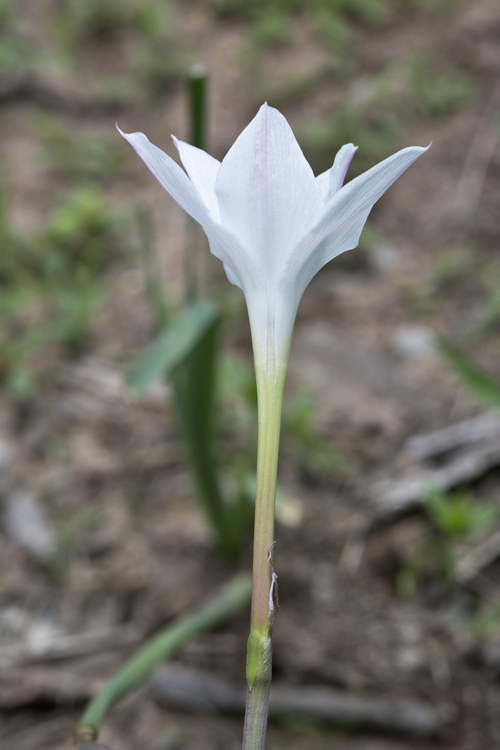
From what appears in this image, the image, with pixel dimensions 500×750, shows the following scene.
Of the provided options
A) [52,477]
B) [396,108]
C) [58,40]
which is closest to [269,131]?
[52,477]

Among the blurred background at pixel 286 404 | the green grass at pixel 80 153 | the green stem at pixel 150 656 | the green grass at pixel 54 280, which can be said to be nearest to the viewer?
the green stem at pixel 150 656

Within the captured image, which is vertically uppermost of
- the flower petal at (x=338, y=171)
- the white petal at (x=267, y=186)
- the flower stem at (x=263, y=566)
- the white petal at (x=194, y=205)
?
→ the flower petal at (x=338, y=171)

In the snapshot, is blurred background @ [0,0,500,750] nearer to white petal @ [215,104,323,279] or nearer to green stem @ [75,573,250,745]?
green stem @ [75,573,250,745]

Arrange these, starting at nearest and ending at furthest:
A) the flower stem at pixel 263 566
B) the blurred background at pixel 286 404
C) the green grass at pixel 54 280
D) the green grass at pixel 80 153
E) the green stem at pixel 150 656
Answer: the flower stem at pixel 263 566 → the green stem at pixel 150 656 → the blurred background at pixel 286 404 → the green grass at pixel 54 280 → the green grass at pixel 80 153

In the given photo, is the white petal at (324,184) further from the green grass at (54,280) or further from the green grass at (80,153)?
the green grass at (80,153)

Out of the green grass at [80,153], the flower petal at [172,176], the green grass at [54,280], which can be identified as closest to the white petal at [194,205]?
the flower petal at [172,176]

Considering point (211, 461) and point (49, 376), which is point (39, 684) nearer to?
point (211, 461)
